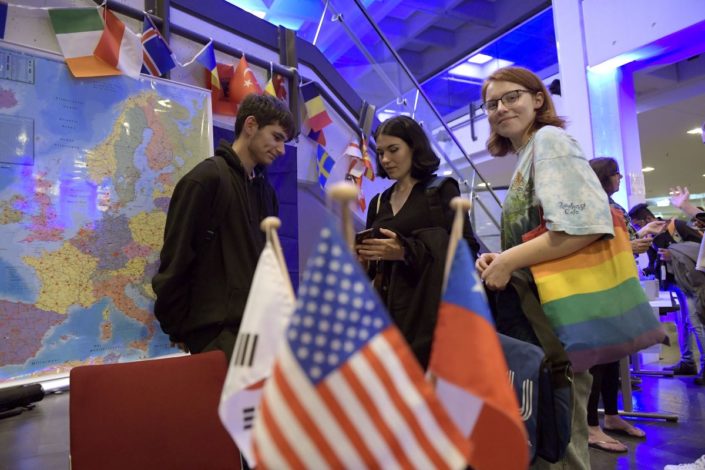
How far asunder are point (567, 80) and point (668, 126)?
3890mm

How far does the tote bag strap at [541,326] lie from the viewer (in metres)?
1.18

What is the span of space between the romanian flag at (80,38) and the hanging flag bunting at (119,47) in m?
0.03

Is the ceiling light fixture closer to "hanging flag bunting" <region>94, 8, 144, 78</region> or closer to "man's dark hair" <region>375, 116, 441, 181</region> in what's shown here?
"hanging flag bunting" <region>94, 8, 144, 78</region>

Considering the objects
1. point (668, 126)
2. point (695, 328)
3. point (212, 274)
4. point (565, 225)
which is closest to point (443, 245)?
point (565, 225)

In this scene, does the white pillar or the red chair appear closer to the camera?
the red chair

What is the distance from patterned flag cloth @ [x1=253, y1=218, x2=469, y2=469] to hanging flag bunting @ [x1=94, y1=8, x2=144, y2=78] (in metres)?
2.32

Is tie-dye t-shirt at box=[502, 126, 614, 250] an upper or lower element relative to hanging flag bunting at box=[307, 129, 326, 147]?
lower

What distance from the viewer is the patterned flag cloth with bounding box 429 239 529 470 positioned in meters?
0.71

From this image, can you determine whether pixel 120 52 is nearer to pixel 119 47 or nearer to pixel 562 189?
pixel 119 47

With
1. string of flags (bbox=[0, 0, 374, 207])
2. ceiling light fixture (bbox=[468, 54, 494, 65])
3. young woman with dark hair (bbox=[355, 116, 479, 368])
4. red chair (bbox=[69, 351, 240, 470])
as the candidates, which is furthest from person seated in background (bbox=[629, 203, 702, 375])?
ceiling light fixture (bbox=[468, 54, 494, 65])

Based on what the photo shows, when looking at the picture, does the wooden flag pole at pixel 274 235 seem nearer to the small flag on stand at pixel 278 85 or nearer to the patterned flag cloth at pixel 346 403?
the patterned flag cloth at pixel 346 403

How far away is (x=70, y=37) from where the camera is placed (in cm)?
233

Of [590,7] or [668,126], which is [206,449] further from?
[668,126]

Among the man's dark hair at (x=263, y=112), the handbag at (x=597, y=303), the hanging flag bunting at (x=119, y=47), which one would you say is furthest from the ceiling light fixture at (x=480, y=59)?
the handbag at (x=597, y=303)
